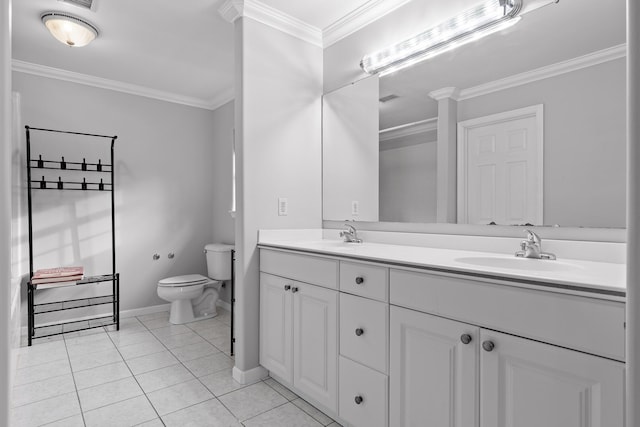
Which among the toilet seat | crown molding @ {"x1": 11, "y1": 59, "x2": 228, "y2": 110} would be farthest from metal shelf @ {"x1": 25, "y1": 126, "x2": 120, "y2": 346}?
crown molding @ {"x1": 11, "y1": 59, "x2": 228, "y2": 110}

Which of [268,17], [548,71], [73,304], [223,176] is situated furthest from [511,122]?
[73,304]

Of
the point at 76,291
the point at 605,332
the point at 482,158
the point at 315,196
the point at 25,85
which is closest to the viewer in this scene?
the point at 605,332

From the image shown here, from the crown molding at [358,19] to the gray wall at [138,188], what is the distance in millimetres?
Result: 1878

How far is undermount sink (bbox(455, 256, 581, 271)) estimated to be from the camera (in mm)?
1392

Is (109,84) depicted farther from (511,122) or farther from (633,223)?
(633,223)

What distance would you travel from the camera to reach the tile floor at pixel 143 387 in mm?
1892

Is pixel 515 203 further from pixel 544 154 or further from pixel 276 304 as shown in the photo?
pixel 276 304

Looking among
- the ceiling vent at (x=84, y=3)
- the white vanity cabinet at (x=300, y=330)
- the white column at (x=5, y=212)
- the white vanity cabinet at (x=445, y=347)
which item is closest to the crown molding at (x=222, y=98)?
the ceiling vent at (x=84, y=3)

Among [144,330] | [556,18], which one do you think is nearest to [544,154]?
[556,18]

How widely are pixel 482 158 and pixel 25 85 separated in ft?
12.2

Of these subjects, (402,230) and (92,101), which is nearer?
(402,230)

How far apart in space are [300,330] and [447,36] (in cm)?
178

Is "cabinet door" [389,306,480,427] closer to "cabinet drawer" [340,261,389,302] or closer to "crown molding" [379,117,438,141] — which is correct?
"cabinet drawer" [340,261,389,302]

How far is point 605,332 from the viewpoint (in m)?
0.96
